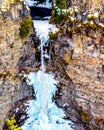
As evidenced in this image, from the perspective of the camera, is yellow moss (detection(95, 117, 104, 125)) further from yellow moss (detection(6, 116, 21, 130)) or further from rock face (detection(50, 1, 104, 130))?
yellow moss (detection(6, 116, 21, 130))

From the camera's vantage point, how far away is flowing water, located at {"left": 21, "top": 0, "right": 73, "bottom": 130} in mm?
19109

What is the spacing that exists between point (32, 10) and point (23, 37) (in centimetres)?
262

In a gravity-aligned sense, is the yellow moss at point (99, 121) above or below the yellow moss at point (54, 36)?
below

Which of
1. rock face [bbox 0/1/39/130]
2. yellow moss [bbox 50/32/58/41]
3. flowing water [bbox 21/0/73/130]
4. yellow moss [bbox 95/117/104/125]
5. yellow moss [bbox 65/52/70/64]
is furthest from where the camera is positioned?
flowing water [bbox 21/0/73/130]

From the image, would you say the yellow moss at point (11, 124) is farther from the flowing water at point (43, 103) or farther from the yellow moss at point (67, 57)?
the yellow moss at point (67, 57)

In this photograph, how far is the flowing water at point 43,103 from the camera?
1911 centimetres

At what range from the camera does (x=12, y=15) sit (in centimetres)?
1744

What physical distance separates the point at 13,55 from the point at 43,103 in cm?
308

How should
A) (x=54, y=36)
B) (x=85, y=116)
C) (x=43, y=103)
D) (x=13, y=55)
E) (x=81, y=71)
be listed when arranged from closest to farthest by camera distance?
1. (x=13, y=55)
2. (x=81, y=71)
3. (x=54, y=36)
4. (x=85, y=116)
5. (x=43, y=103)

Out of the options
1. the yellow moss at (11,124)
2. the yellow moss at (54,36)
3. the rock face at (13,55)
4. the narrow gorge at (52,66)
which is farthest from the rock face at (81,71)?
the yellow moss at (11,124)

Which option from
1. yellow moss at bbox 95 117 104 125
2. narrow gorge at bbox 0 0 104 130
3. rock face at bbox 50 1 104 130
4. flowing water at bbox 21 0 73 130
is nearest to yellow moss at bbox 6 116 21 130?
narrow gorge at bbox 0 0 104 130

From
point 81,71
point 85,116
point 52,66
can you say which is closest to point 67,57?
point 81,71

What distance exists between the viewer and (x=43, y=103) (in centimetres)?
1934

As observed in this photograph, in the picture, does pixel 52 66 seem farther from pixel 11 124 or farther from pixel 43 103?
pixel 11 124
